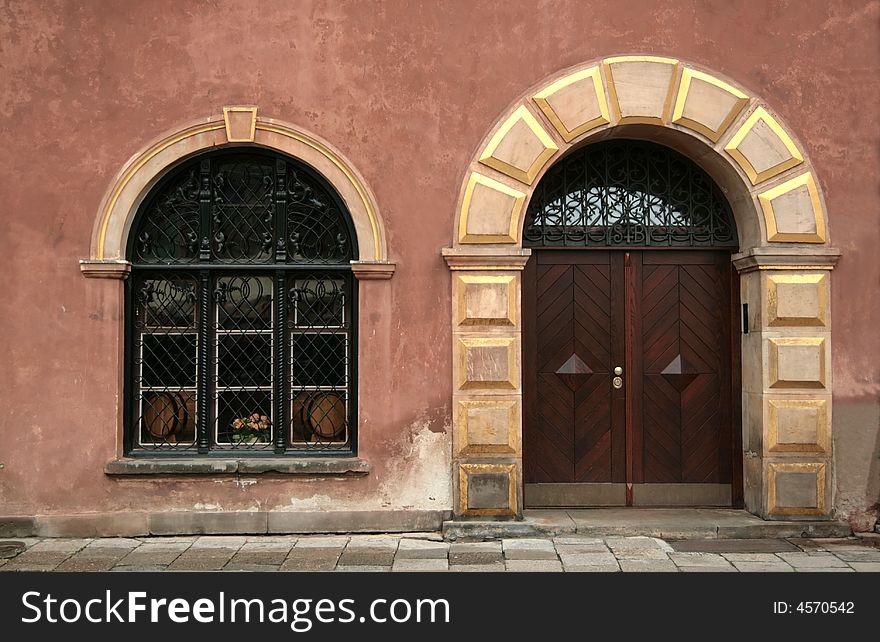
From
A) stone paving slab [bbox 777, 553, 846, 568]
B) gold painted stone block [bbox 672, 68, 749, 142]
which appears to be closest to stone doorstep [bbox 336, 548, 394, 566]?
stone paving slab [bbox 777, 553, 846, 568]

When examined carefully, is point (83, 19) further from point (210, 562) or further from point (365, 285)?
point (210, 562)

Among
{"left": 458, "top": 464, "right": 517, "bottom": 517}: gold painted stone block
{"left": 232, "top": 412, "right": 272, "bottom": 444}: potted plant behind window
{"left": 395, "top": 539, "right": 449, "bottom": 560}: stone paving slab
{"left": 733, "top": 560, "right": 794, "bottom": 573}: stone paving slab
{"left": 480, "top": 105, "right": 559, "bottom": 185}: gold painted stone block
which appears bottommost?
{"left": 733, "top": 560, "right": 794, "bottom": 573}: stone paving slab

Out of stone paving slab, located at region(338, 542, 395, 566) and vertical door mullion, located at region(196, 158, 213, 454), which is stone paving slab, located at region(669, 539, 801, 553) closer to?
stone paving slab, located at region(338, 542, 395, 566)

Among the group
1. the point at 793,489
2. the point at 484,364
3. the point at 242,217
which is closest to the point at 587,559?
the point at 484,364

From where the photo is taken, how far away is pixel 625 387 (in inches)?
336

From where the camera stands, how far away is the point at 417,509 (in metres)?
7.97

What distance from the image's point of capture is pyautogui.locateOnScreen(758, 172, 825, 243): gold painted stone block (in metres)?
8.01

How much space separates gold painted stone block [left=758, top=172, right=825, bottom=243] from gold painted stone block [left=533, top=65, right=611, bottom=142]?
155 cm

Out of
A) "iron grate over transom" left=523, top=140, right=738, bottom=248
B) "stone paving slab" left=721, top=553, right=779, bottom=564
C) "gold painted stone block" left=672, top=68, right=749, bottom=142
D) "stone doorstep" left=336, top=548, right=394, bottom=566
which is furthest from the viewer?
"iron grate over transom" left=523, top=140, right=738, bottom=248

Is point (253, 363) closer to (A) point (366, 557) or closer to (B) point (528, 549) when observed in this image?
(A) point (366, 557)

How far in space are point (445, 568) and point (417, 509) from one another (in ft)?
3.44

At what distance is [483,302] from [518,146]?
1340mm

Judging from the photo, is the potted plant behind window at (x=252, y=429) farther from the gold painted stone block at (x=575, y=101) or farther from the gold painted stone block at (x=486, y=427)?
the gold painted stone block at (x=575, y=101)

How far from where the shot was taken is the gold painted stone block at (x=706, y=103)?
802 centimetres
